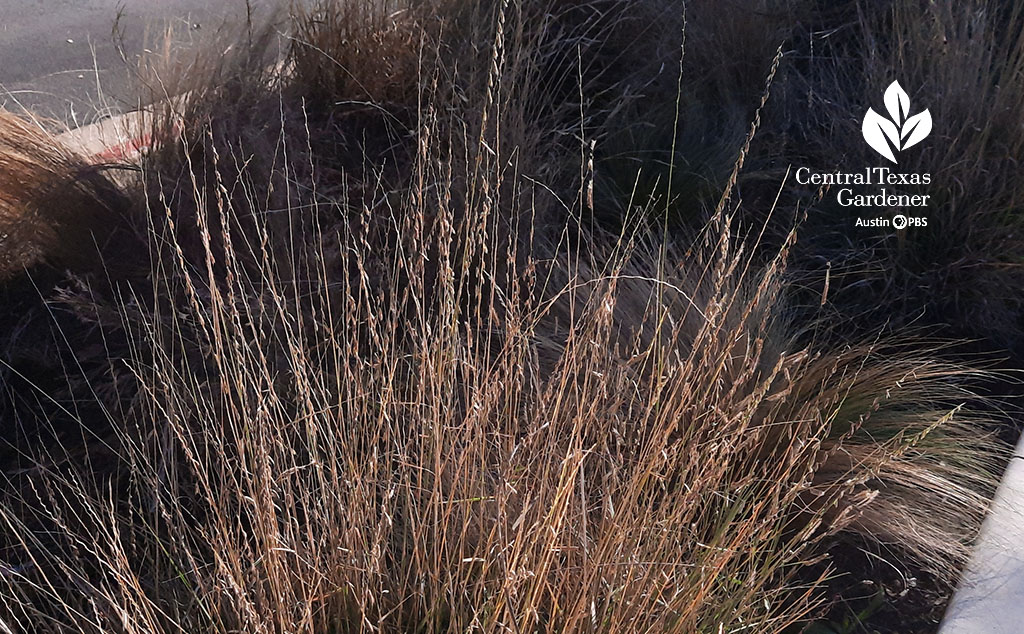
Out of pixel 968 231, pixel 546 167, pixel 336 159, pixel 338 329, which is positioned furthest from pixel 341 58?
pixel 968 231

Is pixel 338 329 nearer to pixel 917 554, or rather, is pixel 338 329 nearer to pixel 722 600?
pixel 722 600

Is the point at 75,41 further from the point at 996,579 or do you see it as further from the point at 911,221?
the point at 996,579

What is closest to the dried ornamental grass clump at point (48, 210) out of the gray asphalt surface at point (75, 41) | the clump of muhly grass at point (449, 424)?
the clump of muhly grass at point (449, 424)

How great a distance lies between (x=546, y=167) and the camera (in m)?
4.09

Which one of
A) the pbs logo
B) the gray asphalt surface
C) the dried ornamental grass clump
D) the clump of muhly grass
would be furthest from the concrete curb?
the gray asphalt surface

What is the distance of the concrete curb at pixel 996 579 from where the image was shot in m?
2.80

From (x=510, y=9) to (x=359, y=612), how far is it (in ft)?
10.8

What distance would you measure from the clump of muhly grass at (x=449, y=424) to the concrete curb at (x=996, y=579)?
0.09m

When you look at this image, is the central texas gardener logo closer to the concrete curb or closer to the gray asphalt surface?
the concrete curb

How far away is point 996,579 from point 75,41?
23.4 feet

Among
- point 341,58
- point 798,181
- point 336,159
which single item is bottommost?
point 798,181

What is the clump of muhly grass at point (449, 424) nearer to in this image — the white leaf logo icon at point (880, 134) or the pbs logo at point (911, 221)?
the pbs logo at point (911, 221)

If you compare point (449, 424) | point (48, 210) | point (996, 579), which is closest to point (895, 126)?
point (996, 579)

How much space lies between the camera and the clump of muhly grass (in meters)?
2.06
